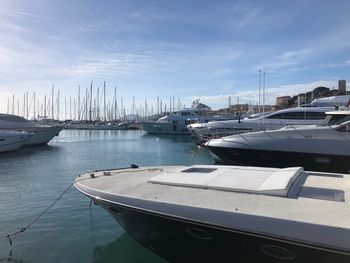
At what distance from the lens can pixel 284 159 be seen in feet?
63.4

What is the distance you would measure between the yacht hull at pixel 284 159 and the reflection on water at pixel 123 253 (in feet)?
37.0

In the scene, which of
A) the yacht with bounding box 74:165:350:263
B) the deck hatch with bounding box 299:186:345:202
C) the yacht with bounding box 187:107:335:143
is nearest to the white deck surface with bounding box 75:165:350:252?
the yacht with bounding box 74:165:350:263

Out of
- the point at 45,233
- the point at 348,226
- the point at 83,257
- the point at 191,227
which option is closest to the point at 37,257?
the point at 83,257

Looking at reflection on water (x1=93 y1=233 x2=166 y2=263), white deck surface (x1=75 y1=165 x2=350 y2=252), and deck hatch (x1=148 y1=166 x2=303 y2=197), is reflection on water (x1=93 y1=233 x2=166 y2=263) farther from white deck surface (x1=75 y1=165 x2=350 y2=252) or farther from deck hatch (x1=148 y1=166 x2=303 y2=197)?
deck hatch (x1=148 y1=166 x2=303 y2=197)

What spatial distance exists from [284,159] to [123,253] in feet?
39.3

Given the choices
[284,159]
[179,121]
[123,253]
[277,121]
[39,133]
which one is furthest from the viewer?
[179,121]

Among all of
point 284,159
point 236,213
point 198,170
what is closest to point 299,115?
point 284,159

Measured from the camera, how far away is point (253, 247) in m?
6.29

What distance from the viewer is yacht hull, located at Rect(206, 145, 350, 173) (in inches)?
701

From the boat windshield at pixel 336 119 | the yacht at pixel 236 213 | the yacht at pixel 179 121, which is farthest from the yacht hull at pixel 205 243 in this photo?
the yacht at pixel 179 121

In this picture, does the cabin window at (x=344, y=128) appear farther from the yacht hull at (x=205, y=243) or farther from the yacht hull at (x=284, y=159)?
the yacht hull at (x=205, y=243)

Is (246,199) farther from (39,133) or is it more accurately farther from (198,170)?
(39,133)

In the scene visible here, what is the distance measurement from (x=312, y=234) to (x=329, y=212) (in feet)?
2.25

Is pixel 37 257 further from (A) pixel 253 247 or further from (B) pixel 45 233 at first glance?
(A) pixel 253 247
